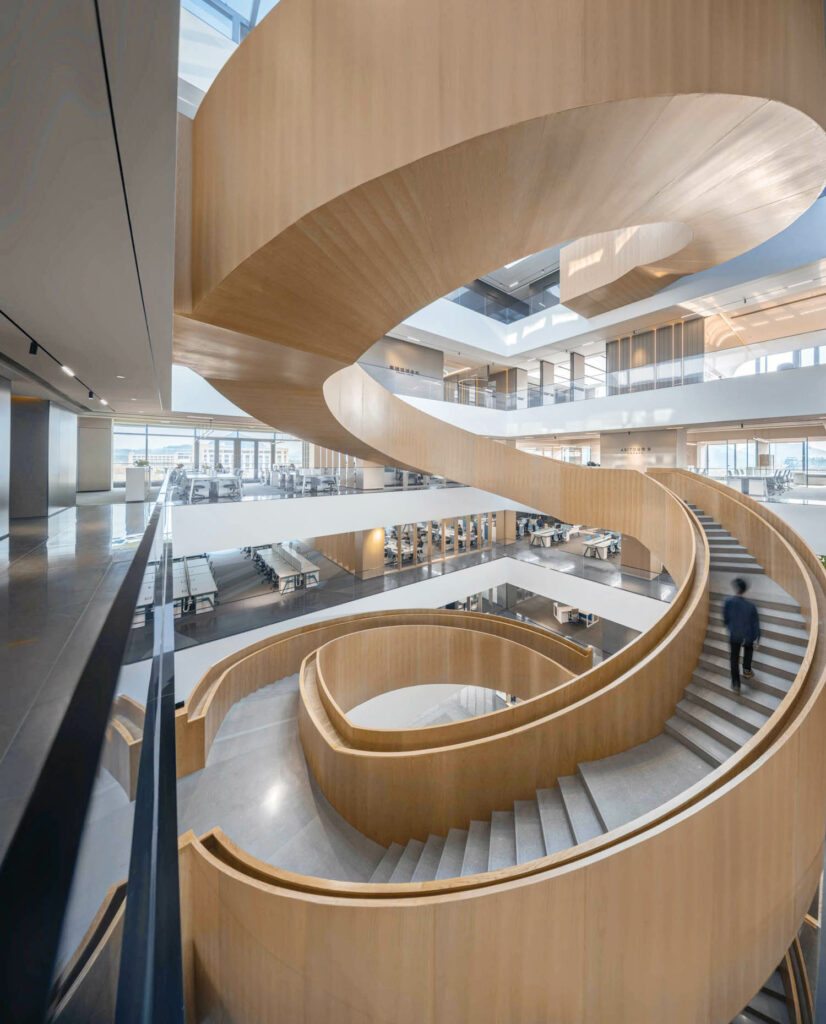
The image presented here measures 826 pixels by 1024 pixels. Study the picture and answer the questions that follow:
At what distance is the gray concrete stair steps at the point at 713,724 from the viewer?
4171 mm

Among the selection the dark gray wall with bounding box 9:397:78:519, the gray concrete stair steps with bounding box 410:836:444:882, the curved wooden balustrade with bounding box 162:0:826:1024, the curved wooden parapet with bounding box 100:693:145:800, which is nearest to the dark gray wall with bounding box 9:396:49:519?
the dark gray wall with bounding box 9:397:78:519

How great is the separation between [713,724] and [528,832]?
2094 mm

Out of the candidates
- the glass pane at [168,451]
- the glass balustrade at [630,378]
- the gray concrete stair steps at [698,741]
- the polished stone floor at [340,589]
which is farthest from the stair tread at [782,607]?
the glass pane at [168,451]

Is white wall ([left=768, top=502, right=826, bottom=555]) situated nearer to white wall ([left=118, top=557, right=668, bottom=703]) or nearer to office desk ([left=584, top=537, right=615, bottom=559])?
white wall ([left=118, top=557, right=668, bottom=703])

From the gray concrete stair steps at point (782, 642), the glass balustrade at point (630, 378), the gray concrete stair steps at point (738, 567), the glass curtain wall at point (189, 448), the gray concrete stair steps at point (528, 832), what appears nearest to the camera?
the gray concrete stair steps at point (528, 832)

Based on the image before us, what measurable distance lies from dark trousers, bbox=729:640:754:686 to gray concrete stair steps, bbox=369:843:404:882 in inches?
154

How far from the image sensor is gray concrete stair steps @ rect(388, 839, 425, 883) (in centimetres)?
418

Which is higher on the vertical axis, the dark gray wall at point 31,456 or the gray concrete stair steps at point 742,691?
the dark gray wall at point 31,456

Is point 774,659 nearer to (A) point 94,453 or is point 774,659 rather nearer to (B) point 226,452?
(A) point 94,453

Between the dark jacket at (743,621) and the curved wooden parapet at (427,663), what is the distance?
3.68m

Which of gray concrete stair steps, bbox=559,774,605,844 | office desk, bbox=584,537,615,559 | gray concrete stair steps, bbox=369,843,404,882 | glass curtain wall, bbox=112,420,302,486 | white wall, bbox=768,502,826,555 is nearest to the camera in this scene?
gray concrete stair steps, bbox=559,774,605,844

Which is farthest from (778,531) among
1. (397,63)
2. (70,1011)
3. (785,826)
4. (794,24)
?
(70,1011)

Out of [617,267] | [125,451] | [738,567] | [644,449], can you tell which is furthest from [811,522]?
[125,451]

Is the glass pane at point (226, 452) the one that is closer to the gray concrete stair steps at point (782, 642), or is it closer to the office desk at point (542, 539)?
the office desk at point (542, 539)
